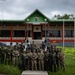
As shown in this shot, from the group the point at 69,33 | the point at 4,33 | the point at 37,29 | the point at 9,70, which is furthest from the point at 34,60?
the point at 4,33

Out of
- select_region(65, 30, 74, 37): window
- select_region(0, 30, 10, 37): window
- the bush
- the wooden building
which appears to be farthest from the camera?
select_region(0, 30, 10, 37): window

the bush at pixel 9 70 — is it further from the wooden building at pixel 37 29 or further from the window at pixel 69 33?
the window at pixel 69 33

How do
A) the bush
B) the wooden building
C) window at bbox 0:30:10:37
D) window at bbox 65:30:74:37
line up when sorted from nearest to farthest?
the bush → the wooden building → window at bbox 65:30:74:37 → window at bbox 0:30:10:37

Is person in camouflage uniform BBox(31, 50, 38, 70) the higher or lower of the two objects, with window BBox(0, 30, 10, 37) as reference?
lower

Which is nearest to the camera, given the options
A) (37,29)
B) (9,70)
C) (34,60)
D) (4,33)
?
(34,60)

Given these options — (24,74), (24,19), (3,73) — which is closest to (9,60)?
(3,73)

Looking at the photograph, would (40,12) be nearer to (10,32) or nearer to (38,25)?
(38,25)

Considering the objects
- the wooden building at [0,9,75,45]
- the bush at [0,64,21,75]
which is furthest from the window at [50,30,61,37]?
the bush at [0,64,21,75]

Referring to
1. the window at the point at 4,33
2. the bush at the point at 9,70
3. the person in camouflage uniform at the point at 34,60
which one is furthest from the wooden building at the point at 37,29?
the person in camouflage uniform at the point at 34,60

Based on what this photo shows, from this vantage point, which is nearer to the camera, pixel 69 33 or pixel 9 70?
pixel 9 70

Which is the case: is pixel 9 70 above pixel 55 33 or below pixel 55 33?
below

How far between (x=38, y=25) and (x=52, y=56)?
42612mm

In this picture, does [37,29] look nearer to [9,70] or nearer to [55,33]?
[55,33]

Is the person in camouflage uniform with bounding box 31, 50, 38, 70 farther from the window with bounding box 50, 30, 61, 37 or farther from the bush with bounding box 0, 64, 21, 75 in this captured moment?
the window with bounding box 50, 30, 61, 37
